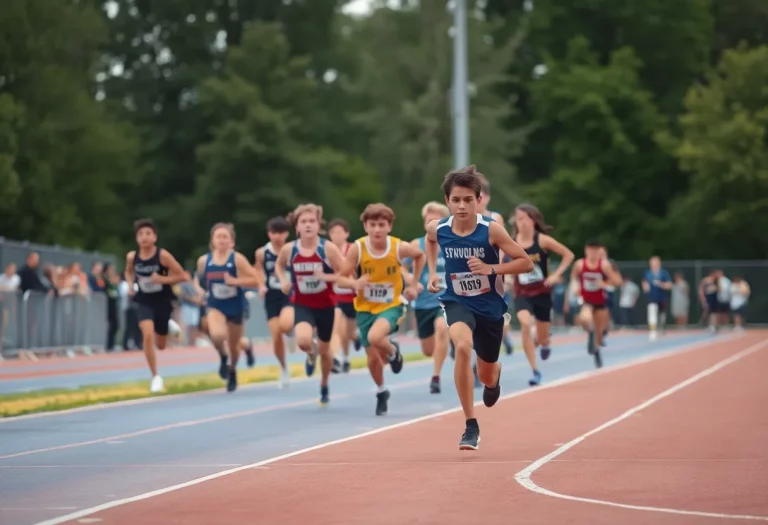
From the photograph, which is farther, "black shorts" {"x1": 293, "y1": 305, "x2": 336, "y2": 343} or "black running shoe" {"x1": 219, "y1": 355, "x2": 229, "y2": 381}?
"black running shoe" {"x1": 219, "y1": 355, "x2": 229, "y2": 381}

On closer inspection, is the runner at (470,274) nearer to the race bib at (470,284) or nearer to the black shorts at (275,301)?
the race bib at (470,284)

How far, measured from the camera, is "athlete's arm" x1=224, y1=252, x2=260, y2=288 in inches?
870

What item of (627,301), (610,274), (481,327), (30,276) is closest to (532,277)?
(610,274)

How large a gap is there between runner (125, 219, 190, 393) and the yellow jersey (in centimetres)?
459

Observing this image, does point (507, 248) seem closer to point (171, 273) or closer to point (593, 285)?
point (171, 273)

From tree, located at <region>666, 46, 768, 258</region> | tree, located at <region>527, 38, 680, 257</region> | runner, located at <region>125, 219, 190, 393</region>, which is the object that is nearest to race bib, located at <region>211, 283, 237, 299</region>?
runner, located at <region>125, 219, 190, 393</region>

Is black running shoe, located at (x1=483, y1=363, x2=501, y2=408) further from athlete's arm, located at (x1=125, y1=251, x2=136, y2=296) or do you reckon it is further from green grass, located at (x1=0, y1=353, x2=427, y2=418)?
athlete's arm, located at (x1=125, y1=251, x2=136, y2=296)

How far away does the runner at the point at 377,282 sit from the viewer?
17688 millimetres

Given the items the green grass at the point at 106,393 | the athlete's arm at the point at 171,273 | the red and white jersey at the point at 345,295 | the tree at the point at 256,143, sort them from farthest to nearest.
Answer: the tree at the point at 256,143
the red and white jersey at the point at 345,295
the athlete's arm at the point at 171,273
the green grass at the point at 106,393

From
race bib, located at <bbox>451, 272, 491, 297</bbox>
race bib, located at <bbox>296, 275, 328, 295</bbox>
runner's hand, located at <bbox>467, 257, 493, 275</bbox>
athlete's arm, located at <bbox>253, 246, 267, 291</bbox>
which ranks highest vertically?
athlete's arm, located at <bbox>253, 246, 267, 291</bbox>

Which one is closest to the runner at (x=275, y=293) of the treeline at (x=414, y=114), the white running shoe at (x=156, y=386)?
the white running shoe at (x=156, y=386)

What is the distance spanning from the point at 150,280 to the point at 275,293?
2615mm

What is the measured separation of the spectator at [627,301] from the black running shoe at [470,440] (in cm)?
4254

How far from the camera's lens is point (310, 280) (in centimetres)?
1927
